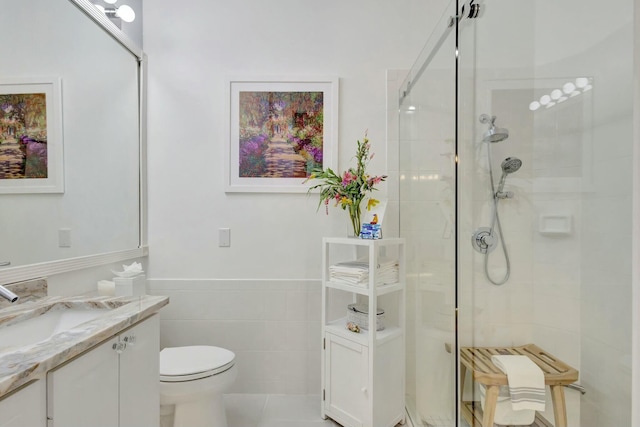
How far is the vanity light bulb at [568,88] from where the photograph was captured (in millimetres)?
857

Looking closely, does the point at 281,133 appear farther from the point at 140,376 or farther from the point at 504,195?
the point at 140,376

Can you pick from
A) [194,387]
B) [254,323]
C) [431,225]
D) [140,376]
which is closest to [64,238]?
[140,376]

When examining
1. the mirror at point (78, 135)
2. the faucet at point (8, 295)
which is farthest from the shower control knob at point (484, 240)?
the mirror at point (78, 135)

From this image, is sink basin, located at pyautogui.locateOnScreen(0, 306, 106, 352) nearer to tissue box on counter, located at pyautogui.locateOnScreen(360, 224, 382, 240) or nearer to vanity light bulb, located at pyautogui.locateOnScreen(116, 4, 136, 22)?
tissue box on counter, located at pyautogui.locateOnScreen(360, 224, 382, 240)

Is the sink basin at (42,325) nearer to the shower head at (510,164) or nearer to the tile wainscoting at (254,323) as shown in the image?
the tile wainscoting at (254,323)

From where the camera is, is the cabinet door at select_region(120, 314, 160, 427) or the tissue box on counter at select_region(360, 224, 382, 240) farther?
the tissue box on counter at select_region(360, 224, 382, 240)

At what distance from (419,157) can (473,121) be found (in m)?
0.49

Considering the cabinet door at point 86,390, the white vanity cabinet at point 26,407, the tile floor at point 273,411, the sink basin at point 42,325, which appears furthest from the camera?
the tile floor at point 273,411

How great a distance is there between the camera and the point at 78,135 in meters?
1.48

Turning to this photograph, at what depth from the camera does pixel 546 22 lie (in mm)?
938

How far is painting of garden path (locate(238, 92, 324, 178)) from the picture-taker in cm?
196

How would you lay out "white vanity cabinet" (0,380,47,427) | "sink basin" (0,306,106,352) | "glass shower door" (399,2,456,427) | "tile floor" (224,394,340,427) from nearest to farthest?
"white vanity cabinet" (0,380,47,427) < "sink basin" (0,306,106,352) < "glass shower door" (399,2,456,427) < "tile floor" (224,394,340,427)

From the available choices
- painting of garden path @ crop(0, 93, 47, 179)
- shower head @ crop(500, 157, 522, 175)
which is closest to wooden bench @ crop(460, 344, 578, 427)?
shower head @ crop(500, 157, 522, 175)

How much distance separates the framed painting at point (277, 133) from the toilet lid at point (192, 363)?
37.0 inches
